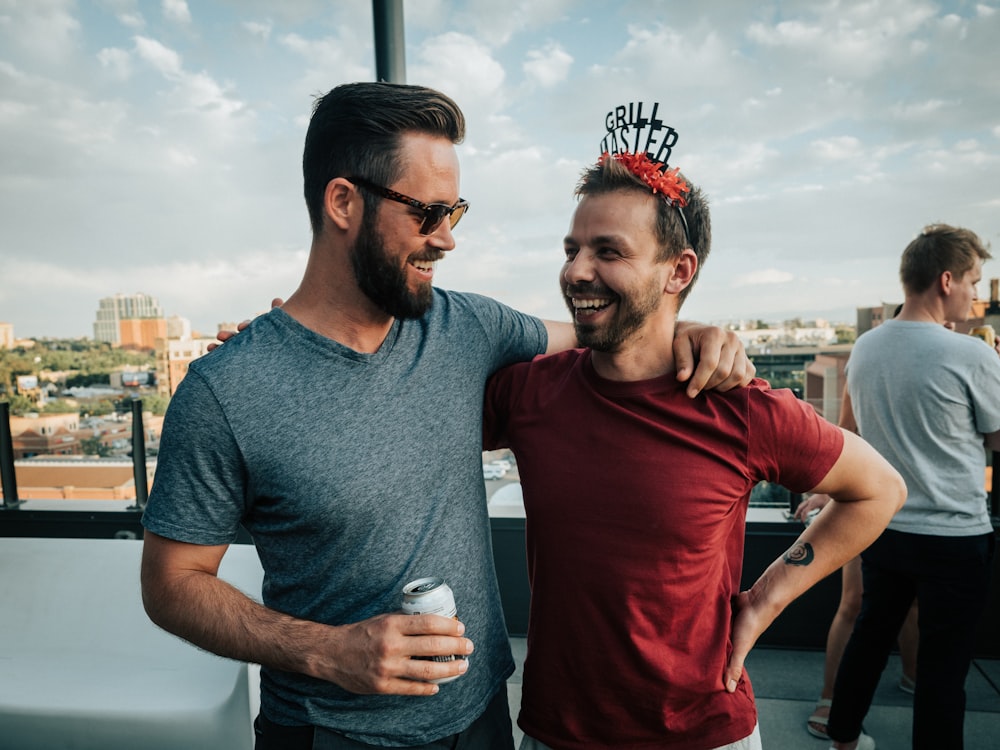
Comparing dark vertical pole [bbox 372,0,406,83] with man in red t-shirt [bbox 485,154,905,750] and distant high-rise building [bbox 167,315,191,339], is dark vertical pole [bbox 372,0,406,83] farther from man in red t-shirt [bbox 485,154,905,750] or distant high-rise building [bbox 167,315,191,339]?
distant high-rise building [bbox 167,315,191,339]

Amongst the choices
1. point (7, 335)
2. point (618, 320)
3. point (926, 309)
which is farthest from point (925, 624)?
point (7, 335)

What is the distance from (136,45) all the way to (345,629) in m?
4.31

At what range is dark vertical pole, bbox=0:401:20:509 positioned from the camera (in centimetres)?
401

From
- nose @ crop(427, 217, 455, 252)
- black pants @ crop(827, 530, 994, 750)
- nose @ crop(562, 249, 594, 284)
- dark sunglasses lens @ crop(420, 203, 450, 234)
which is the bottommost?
black pants @ crop(827, 530, 994, 750)

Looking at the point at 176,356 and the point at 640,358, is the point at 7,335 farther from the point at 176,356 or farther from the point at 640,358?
the point at 640,358

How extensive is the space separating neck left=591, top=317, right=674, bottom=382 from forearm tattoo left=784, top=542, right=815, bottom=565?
0.49 metres

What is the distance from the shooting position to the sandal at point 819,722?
8.09 feet

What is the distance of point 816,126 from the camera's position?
10.2ft

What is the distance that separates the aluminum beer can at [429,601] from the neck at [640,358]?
545mm

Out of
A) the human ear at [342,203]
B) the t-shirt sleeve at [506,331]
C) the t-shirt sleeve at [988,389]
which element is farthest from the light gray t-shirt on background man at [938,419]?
the human ear at [342,203]

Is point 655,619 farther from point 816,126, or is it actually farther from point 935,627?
point 816,126

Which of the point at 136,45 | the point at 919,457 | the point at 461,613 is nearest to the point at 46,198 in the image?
the point at 136,45

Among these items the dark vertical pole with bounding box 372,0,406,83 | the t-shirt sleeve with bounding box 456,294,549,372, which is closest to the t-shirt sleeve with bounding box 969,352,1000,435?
the t-shirt sleeve with bounding box 456,294,549,372

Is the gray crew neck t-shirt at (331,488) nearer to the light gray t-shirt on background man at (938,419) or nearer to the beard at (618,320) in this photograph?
the beard at (618,320)
